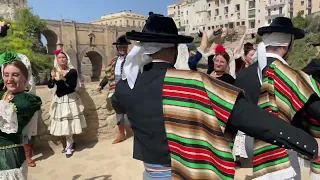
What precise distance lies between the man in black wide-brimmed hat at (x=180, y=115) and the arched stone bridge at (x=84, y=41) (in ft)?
152

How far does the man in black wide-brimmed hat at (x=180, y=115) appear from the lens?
1380 millimetres

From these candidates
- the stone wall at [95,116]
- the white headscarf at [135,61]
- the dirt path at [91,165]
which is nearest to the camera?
the white headscarf at [135,61]

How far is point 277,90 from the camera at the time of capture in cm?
212

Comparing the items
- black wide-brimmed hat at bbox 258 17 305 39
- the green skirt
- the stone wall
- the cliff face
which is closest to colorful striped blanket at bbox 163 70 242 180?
black wide-brimmed hat at bbox 258 17 305 39

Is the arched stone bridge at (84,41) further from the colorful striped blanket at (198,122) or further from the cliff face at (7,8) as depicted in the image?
the colorful striped blanket at (198,122)

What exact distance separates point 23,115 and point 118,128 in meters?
3.58

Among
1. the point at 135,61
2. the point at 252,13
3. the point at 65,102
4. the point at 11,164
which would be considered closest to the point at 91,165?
the point at 65,102

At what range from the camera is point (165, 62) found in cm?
174

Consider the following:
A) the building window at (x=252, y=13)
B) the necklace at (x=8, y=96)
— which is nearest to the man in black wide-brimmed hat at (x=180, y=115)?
the necklace at (x=8, y=96)

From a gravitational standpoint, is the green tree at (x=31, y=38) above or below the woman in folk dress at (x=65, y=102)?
above

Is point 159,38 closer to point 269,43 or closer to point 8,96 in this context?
point 269,43

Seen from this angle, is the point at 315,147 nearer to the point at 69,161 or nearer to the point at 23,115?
the point at 23,115

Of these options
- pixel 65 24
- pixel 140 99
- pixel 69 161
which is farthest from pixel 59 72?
pixel 65 24

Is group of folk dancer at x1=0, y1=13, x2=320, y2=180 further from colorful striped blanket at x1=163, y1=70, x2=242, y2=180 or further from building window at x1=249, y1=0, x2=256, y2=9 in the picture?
building window at x1=249, y1=0, x2=256, y2=9
